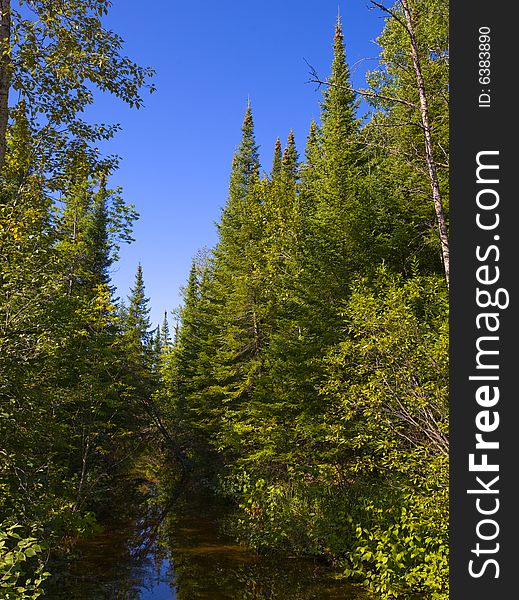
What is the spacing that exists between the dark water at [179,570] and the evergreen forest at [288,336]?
741 mm

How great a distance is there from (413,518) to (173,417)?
2418 centimetres

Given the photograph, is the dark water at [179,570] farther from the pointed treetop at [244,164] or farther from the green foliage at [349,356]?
the pointed treetop at [244,164]

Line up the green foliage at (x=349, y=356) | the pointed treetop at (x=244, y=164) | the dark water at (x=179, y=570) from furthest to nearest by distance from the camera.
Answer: the pointed treetop at (x=244, y=164) → the dark water at (x=179, y=570) → the green foliage at (x=349, y=356)

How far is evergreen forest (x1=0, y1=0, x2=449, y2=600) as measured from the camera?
7.33 m

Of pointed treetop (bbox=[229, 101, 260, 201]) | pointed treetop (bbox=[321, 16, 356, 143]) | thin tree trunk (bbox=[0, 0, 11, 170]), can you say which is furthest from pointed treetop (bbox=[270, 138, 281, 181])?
thin tree trunk (bbox=[0, 0, 11, 170])

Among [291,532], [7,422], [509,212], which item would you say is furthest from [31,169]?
[291,532]

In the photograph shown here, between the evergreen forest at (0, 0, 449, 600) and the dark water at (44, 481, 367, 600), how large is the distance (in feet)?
2.43

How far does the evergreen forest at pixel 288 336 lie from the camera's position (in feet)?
24.0

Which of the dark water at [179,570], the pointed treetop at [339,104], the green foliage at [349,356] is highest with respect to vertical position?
the pointed treetop at [339,104]

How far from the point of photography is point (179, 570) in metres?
13.2

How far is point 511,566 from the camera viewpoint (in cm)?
360

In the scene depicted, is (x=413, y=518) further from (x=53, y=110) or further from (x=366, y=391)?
(x=53, y=110)

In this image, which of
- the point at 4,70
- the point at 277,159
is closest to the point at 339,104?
the point at 4,70

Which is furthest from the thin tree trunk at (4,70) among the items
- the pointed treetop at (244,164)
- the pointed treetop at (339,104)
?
the pointed treetop at (244,164)
